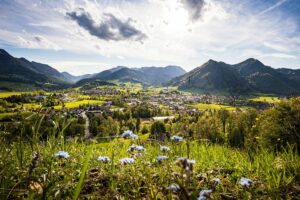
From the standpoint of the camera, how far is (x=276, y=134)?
28406mm

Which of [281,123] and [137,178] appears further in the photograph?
[281,123]

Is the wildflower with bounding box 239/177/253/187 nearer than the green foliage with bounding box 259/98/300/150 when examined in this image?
Yes

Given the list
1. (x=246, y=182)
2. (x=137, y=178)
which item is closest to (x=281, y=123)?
(x=137, y=178)

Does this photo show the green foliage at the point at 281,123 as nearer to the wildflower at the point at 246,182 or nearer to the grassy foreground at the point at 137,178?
the grassy foreground at the point at 137,178

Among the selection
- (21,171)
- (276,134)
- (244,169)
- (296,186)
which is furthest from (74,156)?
(276,134)

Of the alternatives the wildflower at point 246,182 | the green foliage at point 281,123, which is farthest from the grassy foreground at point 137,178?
the green foliage at point 281,123

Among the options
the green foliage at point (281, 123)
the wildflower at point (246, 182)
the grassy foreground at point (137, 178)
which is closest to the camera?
the wildflower at point (246, 182)

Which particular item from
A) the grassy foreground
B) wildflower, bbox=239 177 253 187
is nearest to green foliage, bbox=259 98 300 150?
the grassy foreground

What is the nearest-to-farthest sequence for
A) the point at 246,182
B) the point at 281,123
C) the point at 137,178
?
the point at 246,182
the point at 137,178
the point at 281,123

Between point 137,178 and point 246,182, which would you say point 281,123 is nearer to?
point 137,178

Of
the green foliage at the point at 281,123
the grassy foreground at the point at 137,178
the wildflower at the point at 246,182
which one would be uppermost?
the wildflower at the point at 246,182

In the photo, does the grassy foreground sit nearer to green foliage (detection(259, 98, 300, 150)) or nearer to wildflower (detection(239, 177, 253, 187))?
wildflower (detection(239, 177, 253, 187))

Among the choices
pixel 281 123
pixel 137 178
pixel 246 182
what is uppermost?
pixel 246 182

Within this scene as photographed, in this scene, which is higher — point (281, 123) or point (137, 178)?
point (137, 178)
